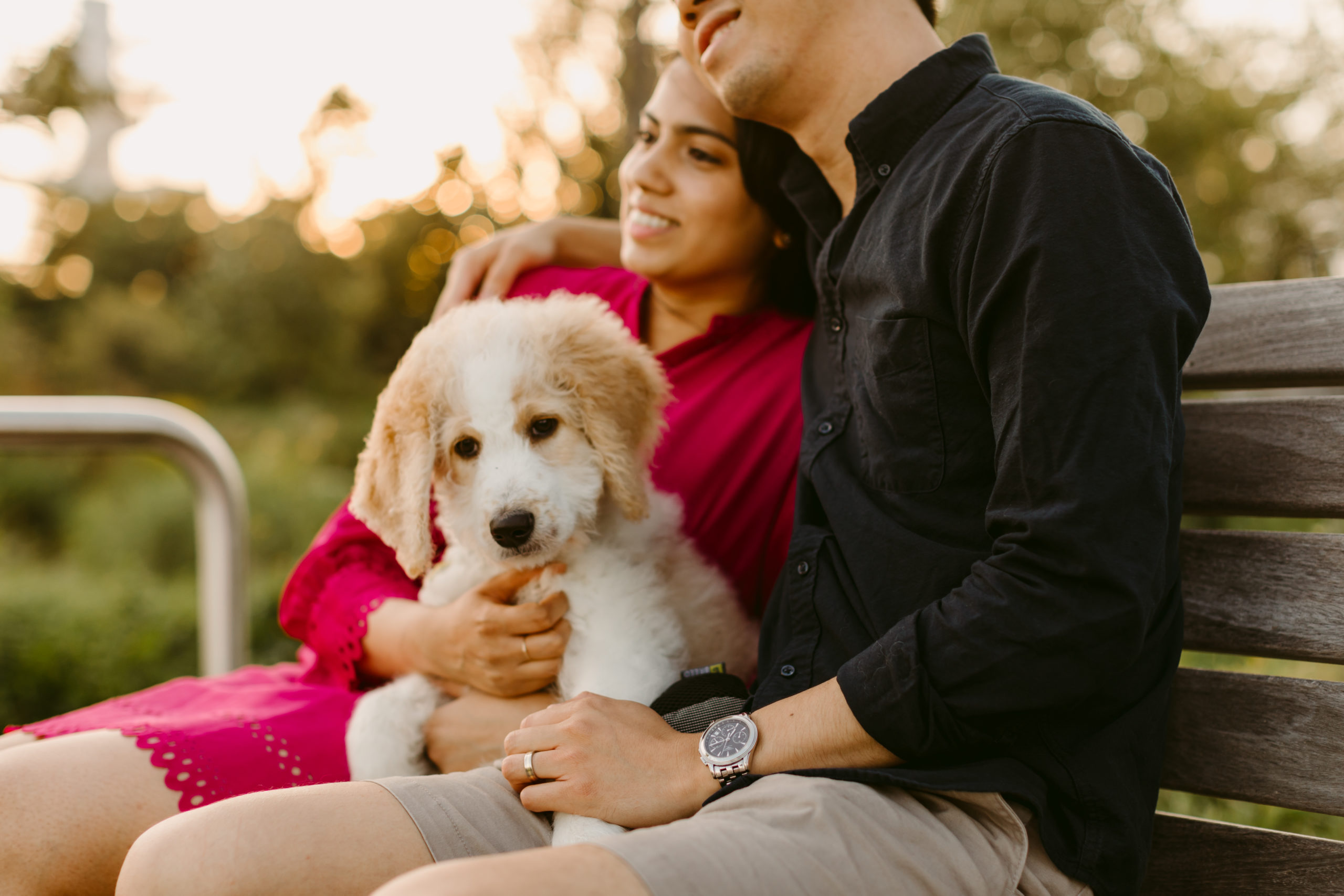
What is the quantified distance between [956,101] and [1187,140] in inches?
452

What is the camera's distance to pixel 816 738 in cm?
146

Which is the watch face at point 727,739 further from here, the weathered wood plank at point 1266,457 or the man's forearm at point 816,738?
the weathered wood plank at point 1266,457

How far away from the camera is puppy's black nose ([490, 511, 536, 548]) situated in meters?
1.81

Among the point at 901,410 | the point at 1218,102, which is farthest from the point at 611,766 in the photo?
the point at 1218,102

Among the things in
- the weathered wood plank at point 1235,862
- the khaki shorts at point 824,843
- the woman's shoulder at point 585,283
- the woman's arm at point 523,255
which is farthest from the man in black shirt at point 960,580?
the woman's arm at point 523,255

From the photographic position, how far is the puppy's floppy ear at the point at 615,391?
2.02 m

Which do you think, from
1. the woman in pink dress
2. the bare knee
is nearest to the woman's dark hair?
the woman in pink dress

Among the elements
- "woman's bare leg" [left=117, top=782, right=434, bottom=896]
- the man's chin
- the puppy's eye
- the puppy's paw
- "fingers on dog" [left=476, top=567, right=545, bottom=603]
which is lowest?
the puppy's paw

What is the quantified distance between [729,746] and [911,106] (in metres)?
1.21

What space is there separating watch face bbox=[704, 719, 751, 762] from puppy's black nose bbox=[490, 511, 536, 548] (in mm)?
543

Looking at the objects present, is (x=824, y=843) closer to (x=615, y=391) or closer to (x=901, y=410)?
(x=901, y=410)

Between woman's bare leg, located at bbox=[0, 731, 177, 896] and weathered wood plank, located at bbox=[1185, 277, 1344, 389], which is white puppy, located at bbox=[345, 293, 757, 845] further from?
weathered wood plank, located at bbox=[1185, 277, 1344, 389]

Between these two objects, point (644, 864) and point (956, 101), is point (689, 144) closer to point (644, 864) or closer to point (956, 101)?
point (956, 101)

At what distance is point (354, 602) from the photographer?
91.0 inches
